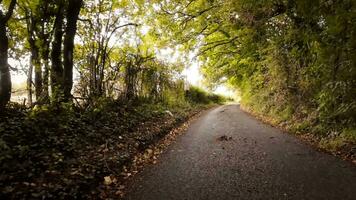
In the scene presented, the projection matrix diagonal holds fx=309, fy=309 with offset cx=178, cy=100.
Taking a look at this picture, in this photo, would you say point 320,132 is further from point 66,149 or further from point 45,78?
point 45,78

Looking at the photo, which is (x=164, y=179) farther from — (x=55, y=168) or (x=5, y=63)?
(x=5, y=63)

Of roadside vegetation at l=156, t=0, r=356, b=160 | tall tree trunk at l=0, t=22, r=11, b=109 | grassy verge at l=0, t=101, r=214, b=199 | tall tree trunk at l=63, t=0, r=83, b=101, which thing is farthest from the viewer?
tall tree trunk at l=63, t=0, r=83, b=101

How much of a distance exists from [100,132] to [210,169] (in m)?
3.36

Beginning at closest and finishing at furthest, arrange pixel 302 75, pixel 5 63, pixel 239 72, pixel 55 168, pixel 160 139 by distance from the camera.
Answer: pixel 55 168 → pixel 5 63 → pixel 160 139 → pixel 302 75 → pixel 239 72

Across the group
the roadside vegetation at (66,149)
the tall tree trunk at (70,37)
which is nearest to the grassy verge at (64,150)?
the roadside vegetation at (66,149)

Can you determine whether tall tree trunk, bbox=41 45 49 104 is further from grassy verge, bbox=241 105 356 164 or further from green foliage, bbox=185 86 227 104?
green foliage, bbox=185 86 227 104

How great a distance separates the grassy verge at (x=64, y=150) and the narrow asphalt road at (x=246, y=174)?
731 mm

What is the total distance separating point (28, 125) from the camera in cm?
639

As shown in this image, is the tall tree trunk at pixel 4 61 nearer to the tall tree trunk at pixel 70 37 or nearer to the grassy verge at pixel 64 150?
the grassy verge at pixel 64 150

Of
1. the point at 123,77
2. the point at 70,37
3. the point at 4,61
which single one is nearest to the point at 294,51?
the point at 123,77

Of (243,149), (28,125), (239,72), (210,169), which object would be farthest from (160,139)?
(239,72)

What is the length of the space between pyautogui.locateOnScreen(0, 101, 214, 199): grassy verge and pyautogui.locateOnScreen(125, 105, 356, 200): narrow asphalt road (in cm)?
73

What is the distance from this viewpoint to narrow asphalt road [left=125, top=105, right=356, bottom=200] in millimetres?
4930

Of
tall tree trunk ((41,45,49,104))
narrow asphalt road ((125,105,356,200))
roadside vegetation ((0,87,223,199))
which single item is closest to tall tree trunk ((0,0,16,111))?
roadside vegetation ((0,87,223,199))
